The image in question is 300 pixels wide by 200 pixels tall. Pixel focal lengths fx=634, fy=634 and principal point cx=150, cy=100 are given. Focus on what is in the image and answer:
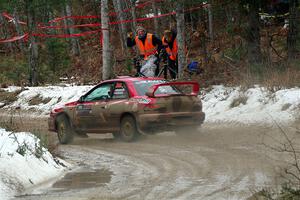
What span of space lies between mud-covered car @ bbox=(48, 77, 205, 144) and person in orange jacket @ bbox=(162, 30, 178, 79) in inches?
231

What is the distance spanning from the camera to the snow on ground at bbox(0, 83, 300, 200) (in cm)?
858

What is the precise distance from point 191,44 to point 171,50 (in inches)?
455

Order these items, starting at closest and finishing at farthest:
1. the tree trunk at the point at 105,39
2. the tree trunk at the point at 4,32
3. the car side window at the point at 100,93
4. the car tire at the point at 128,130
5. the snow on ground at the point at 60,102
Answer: the snow on ground at the point at 60,102 → the car tire at the point at 128,130 → the car side window at the point at 100,93 → the tree trunk at the point at 105,39 → the tree trunk at the point at 4,32

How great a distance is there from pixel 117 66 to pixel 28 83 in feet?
14.3

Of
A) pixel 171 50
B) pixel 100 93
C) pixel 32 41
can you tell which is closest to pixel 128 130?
pixel 100 93

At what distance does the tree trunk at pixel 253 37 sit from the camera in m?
19.5

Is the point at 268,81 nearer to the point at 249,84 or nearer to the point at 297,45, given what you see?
the point at 249,84

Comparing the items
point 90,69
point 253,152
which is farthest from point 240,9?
point 90,69

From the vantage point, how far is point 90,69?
34.0 meters

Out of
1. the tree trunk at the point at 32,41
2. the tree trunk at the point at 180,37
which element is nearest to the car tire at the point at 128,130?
the tree trunk at the point at 180,37

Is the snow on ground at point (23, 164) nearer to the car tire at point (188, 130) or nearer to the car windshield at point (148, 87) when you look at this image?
the car windshield at point (148, 87)

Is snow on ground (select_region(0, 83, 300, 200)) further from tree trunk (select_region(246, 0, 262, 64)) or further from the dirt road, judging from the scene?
tree trunk (select_region(246, 0, 262, 64))

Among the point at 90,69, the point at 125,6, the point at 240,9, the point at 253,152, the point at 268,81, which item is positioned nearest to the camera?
the point at 253,152

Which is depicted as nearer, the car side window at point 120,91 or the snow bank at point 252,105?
the car side window at point 120,91
